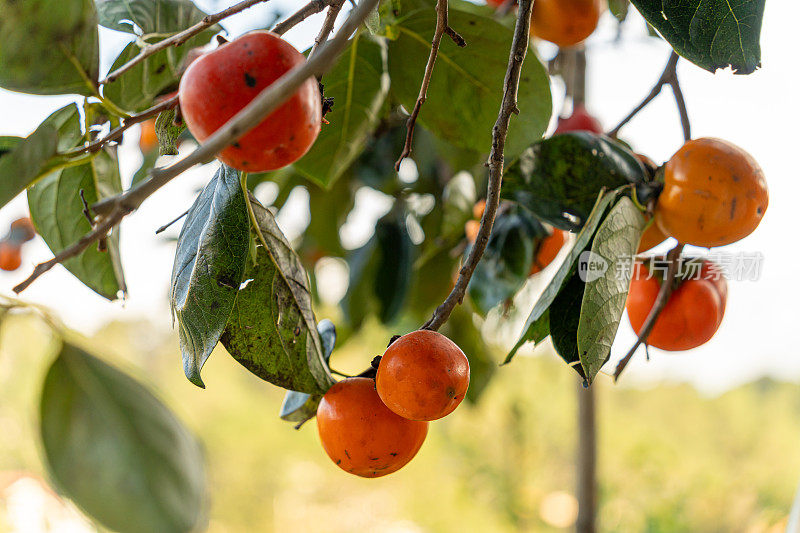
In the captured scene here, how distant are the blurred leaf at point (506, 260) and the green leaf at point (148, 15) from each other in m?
0.29

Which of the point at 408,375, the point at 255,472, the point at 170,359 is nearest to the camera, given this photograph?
the point at 408,375

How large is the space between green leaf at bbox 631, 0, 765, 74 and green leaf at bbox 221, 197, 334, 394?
0.73 ft

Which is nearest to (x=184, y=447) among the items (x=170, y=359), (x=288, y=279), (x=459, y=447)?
(x=288, y=279)

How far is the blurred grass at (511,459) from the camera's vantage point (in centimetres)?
177

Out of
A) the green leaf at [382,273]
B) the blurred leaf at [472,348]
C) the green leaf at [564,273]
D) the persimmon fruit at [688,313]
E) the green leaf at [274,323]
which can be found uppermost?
the green leaf at [564,273]

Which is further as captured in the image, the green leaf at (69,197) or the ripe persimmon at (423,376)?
the green leaf at (69,197)

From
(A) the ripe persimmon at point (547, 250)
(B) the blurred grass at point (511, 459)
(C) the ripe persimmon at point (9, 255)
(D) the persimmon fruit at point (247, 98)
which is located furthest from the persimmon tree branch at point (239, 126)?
(B) the blurred grass at point (511, 459)

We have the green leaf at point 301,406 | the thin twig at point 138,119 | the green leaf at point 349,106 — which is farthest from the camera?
the green leaf at point 349,106

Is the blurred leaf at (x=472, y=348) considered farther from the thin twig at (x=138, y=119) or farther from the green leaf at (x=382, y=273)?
the thin twig at (x=138, y=119)

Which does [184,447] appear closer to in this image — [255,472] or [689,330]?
[689,330]

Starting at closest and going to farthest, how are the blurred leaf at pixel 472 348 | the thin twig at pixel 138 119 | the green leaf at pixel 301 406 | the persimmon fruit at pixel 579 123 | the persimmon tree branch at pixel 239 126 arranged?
the persimmon tree branch at pixel 239 126 → the thin twig at pixel 138 119 → the green leaf at pixel 301 406 → the persimmon fruit at pixel 579 123 → the blurred leaf at pixel 472 348

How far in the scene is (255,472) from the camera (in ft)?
9.34

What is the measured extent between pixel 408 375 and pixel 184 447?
0.18 m

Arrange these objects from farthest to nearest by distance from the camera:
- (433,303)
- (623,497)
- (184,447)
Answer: (623,497) < (433,303) < (184,447)
